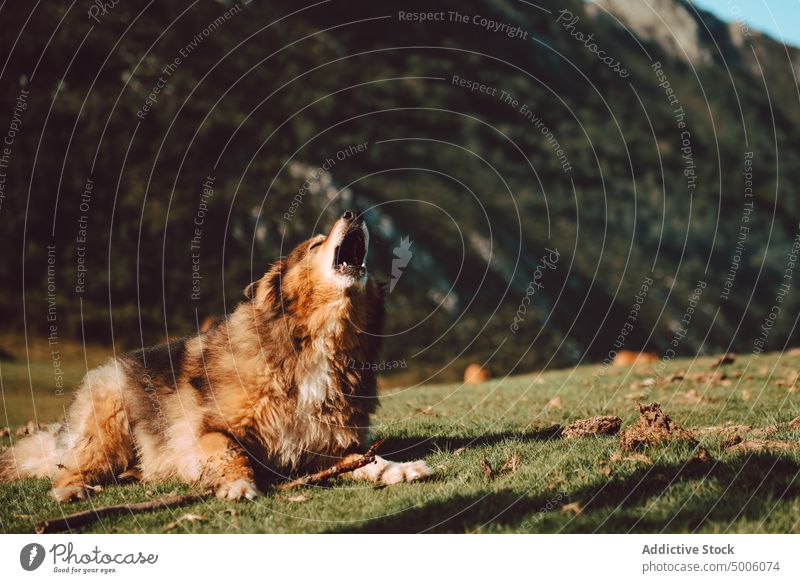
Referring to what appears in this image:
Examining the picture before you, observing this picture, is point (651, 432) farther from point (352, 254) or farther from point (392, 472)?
→ point (352, 254)

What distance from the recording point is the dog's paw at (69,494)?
6481 millimetres

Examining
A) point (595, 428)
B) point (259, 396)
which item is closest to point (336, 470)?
point (259, 396)

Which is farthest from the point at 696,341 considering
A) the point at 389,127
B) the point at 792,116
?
the point at 792,116

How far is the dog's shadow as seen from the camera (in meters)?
5.05

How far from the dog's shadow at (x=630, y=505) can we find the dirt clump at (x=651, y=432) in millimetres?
625

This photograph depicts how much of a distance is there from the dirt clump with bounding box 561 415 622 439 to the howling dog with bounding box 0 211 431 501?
1940 mm

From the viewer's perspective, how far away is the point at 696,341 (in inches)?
2051

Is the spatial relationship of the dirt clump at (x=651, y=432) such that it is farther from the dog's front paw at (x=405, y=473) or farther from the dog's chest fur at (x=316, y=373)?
the dog's chest fur at (x=316, y=373)

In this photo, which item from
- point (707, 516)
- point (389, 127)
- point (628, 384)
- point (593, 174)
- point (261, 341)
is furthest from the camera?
point (593, 174)

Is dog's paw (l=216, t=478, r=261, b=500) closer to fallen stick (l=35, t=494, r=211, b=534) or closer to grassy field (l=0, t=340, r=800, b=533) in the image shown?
grassy field (l=0, t=340, r=800, b=533)

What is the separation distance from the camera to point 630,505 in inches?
206

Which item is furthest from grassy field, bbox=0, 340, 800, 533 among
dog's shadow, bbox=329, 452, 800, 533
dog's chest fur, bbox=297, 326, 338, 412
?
dog's chest fur, bbox=297, 326, 338, 412
